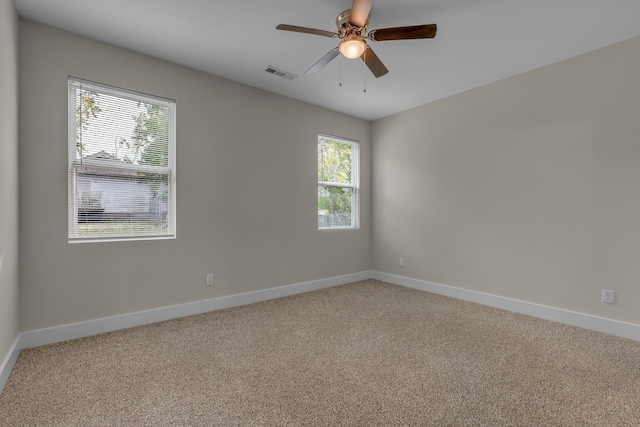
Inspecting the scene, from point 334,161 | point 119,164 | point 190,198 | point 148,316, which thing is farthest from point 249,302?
point 334,161

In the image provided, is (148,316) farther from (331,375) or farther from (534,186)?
(534,186)

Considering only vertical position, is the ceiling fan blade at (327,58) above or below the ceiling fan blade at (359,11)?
below

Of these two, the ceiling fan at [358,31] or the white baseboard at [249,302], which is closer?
the ceiling fan at [358,31]

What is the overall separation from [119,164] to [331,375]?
2.67 metres

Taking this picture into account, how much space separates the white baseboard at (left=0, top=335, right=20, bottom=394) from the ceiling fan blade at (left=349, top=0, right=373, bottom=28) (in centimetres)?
316

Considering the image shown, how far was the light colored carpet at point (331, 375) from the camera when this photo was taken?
1654 mm

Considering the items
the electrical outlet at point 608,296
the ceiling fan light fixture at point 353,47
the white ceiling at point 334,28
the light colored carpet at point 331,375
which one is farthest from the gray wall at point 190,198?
the electrical outlet at point 608,296

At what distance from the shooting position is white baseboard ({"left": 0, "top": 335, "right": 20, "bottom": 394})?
188 centimetres

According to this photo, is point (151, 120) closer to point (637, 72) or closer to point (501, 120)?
point (501, 120)

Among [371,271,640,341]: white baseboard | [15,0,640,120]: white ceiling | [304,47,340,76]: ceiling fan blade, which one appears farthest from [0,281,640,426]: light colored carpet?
[15,0,640,120]: white ceiling

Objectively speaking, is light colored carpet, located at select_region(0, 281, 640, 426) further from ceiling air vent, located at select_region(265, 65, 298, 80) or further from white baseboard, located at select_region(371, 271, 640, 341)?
ceiling air vent, located at select_region(265, 65, 298, 80)

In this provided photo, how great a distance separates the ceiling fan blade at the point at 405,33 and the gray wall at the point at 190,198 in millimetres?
2027

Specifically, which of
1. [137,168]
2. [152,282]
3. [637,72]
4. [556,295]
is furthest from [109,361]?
[637,72]

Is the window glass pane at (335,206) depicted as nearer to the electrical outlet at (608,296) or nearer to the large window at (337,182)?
the large window at (337,182)
